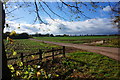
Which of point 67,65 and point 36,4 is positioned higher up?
point 36,4

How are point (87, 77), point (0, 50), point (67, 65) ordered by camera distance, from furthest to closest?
point (67, 65), point (87, 77), point (0, 50)

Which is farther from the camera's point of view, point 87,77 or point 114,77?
point 87,77

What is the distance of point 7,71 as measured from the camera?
3.49 m

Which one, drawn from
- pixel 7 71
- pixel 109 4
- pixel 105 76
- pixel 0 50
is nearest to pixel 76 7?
pixel 109 4

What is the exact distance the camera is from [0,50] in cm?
317

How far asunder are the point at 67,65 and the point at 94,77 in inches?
101

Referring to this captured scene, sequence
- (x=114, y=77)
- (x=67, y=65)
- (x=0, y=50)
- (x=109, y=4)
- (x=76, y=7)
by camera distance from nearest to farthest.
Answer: (x=0, y=50) < (x=109, y=4) < (x=76, y=7) < (x=114, y=77) < (x=67, y=65)

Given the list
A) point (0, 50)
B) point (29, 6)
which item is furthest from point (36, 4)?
point (0, 50)

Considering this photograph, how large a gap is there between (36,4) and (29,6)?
0.39m

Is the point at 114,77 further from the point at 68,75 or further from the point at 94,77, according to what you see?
the point at 68,75

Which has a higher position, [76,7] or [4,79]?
[76,7]

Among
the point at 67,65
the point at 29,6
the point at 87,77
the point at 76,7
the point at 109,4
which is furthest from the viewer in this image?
the point at 67,65

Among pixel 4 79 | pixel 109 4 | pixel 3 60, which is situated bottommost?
pixel 4 79

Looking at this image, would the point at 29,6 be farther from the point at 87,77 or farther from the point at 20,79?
the point at 87,77
